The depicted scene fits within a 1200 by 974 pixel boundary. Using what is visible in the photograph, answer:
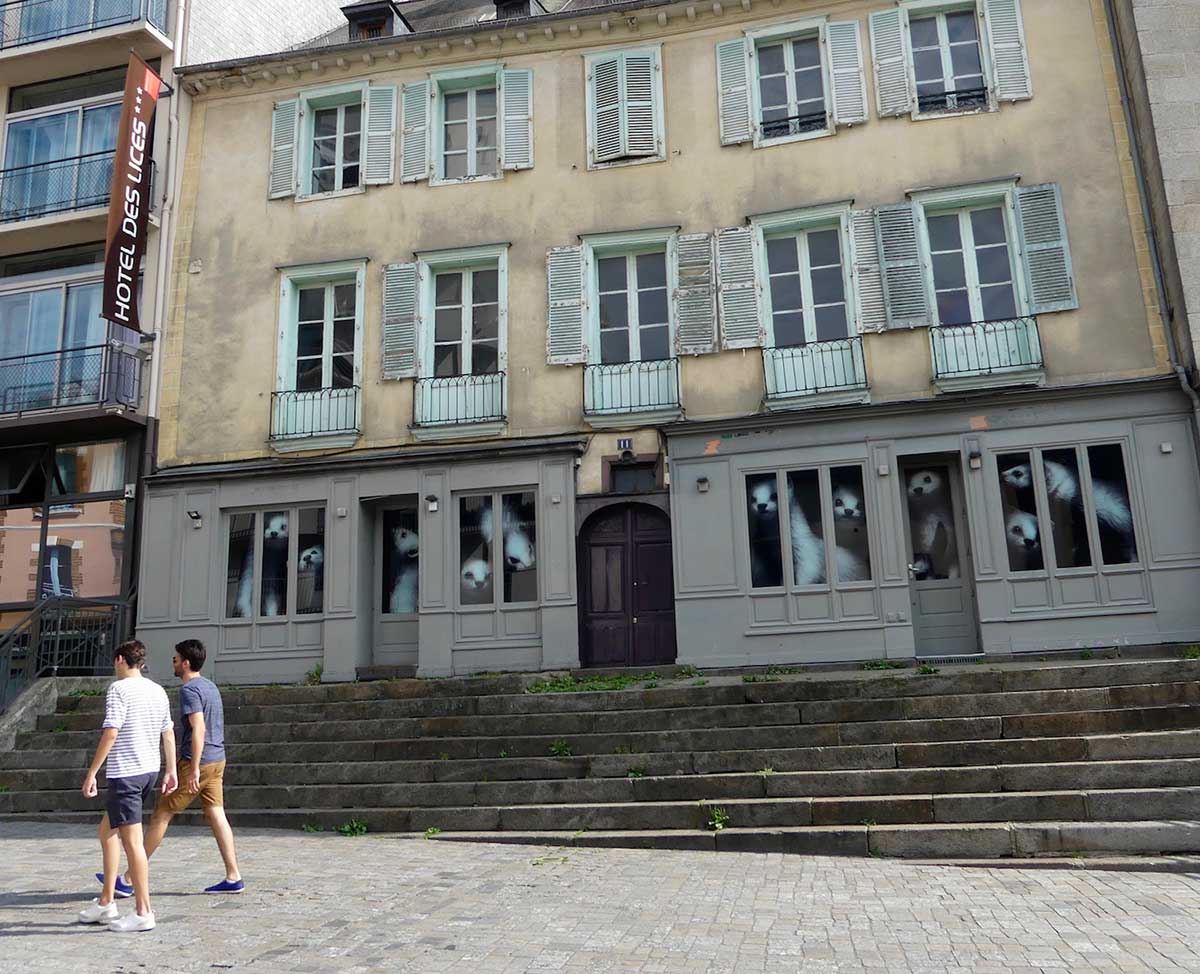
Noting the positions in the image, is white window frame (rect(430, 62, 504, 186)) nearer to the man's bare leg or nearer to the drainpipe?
the drainpipe

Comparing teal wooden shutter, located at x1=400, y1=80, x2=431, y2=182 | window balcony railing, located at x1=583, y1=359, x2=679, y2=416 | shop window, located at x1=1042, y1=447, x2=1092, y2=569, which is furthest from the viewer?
teal wooden shutter, located at x1=400, y1=80, x2=431, y2=182

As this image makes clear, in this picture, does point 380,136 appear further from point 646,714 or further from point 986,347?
point 646,714

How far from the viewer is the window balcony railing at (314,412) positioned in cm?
1468

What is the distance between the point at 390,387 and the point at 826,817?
9005 millimetres

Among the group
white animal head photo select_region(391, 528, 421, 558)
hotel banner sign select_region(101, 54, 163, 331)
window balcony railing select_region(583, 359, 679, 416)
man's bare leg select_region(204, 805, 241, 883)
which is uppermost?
hotel banner sign select_region(101, 54, 163, 331)

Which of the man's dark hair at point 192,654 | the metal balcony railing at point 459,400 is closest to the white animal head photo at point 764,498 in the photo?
the metal balcony railing at point 459,400

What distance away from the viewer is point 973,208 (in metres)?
13.7

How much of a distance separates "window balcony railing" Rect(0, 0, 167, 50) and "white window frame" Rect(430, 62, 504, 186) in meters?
4.58

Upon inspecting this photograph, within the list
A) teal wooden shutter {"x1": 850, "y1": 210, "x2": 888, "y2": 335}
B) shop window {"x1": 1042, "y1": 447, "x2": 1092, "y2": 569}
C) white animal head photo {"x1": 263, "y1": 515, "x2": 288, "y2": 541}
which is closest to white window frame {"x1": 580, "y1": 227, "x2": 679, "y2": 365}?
teal wooden shutter {"x1": 850, "y1": 210, "x2": 888, "y2": 335}

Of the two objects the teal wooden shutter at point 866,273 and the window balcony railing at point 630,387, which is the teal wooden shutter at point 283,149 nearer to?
the window balcony railing at point 630,387

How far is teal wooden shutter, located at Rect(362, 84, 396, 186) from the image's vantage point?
15.5 m

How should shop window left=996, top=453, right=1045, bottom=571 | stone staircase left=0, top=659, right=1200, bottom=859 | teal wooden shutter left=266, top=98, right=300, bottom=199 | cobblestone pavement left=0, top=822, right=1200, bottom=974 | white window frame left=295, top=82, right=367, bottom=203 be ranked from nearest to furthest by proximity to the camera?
cobblestone pavement left=0, top=822, right=1200, bottom=974 → stone staircase left=0, top=659, right=1200, bottom=859 → shop window left=996, top=453, right=1045, bottom=571 → white window frame left=295, top=82, right=367, bottom=203 → teal wooden shutter left=266, top=98, right=300, bottom=199

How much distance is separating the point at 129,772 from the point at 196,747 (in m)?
0.55

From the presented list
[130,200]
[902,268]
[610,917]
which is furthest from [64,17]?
[610,917]
